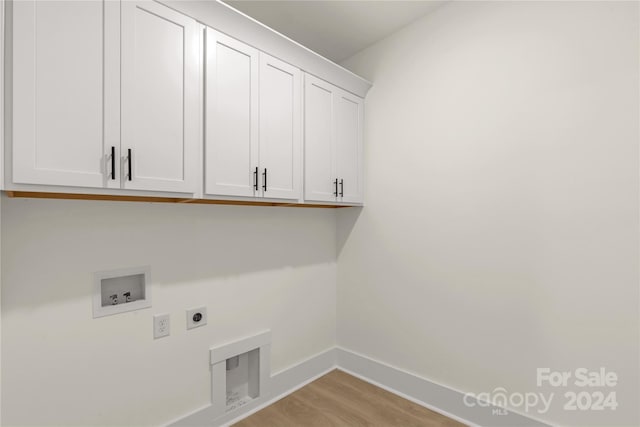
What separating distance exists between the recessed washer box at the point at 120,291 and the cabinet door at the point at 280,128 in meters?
0.80

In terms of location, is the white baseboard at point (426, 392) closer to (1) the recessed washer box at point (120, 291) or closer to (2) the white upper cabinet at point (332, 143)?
(2) the white upper cabinet at point (332, 143)

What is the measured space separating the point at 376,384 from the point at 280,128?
6.52 ft

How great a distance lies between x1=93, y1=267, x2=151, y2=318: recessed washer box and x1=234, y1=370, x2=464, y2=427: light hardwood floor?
3.27 feet

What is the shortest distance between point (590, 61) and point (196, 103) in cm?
194

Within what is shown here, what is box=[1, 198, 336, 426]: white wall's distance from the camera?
1.32 meters

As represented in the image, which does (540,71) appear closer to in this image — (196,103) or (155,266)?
(196,103)

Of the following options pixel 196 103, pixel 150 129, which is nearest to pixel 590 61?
pixel 196 103

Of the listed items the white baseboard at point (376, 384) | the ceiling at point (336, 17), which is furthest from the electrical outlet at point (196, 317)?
the ceiling at point (336, 17)

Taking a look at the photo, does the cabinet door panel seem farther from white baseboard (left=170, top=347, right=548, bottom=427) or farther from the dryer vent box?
white baseboard (left=170, top=347, right=548, bottom=427)

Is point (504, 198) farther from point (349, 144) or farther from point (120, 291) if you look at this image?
point (120, 291)

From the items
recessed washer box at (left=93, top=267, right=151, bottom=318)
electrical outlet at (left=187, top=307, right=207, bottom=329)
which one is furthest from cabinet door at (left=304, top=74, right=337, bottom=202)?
recessed washer box at (left=93, top=267, right=151, bottom=318)

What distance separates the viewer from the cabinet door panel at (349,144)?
7.48 ft

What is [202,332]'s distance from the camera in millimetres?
1850

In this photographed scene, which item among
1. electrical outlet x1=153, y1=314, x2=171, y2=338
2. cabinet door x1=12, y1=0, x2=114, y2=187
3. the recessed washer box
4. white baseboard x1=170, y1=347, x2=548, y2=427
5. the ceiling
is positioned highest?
the ceiling
